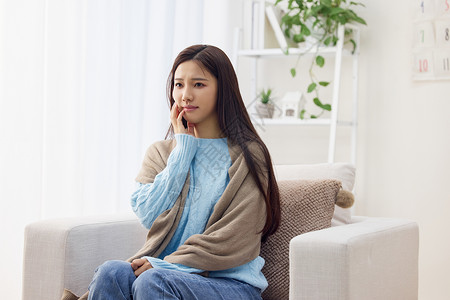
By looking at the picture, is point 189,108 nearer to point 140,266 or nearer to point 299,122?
point 140,266

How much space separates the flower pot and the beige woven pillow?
119cm

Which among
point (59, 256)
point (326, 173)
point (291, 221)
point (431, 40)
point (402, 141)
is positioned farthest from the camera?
point (402, 141)

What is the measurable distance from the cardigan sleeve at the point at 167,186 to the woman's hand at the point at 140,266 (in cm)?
18

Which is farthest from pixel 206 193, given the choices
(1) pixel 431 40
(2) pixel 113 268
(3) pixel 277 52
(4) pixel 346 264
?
(1) pixel 431 40

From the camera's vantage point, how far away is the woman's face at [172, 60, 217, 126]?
5.44ft

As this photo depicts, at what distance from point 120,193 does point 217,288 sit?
116cm

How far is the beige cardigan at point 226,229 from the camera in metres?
1.50

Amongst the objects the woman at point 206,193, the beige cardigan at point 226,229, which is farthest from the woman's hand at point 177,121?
the beige cardigan at point 226,229

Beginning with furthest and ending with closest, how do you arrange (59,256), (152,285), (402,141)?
(402,141)
(59,256)
(152,285)

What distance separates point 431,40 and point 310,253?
1658 millimetres

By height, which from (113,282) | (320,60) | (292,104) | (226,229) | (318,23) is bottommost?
(113,282)

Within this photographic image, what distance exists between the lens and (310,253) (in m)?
1.38

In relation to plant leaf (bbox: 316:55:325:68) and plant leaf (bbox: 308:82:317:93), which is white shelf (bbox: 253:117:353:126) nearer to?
plant leaf (bbox: 308:82:317:93)

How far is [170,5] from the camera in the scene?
2.81 metres
